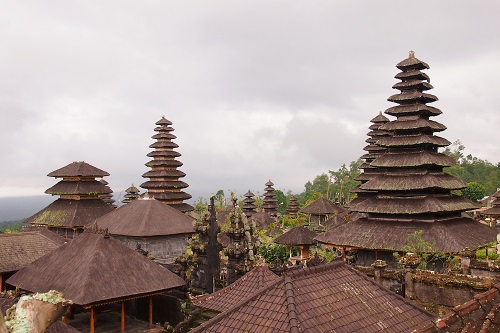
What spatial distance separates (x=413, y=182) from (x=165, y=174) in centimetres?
2062

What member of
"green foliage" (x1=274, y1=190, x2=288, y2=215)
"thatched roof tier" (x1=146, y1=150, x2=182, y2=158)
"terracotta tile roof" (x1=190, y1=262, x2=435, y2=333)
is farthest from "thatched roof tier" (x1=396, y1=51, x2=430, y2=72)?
"green foliage" (x1=274, y1=190, x2=288, y2=215)

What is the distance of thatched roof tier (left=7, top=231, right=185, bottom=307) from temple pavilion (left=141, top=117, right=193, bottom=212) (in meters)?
18.7

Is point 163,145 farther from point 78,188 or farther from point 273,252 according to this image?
point 273,252

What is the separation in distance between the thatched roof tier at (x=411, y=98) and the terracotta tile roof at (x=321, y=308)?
57.8 ft

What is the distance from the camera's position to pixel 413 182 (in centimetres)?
2305

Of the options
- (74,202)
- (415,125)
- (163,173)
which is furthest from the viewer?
(163,173)

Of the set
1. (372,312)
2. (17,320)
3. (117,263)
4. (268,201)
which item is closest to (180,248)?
(117,263)

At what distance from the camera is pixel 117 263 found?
53.6 ft

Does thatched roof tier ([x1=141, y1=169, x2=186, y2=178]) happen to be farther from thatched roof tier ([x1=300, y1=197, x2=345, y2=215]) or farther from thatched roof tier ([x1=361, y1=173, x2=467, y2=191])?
thatched roof tier ([x1=300, y1=197, x2=345, y2=215])

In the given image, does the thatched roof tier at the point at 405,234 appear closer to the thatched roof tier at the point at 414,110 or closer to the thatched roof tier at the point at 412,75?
the thatched roof tier at the point at 414,110

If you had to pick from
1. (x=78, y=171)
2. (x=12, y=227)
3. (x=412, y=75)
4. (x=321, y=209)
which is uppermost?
(x=412, y=75)

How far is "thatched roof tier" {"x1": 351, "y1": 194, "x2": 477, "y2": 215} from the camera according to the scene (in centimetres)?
2208

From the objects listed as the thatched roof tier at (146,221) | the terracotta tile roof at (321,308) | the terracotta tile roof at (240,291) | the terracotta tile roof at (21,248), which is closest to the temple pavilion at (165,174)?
the thatched roof tier at (146,221)

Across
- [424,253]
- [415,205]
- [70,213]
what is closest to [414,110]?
[415,205]
